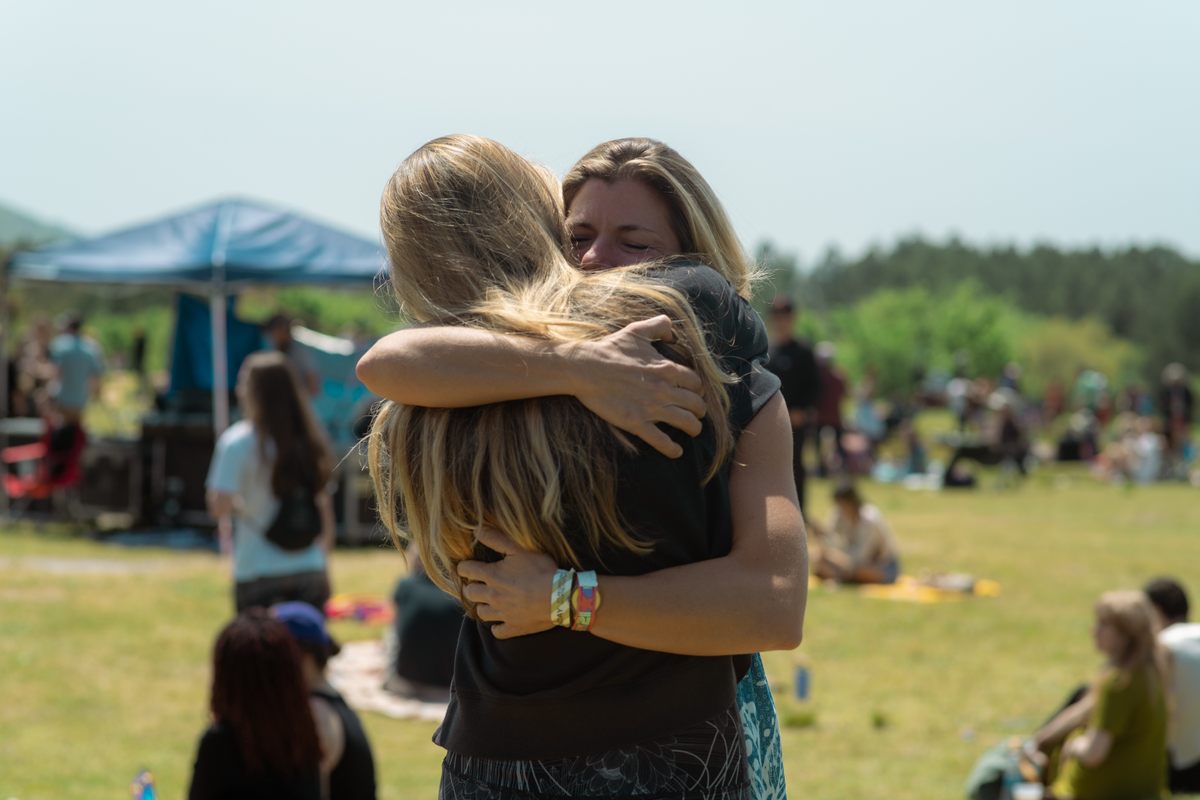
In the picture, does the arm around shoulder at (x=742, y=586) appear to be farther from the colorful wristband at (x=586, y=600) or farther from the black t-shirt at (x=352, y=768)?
the black t-shirt at (x=352, y=768)

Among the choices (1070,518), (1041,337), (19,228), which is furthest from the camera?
(19,228)

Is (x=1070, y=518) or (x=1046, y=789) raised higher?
(x=1046, y=789)

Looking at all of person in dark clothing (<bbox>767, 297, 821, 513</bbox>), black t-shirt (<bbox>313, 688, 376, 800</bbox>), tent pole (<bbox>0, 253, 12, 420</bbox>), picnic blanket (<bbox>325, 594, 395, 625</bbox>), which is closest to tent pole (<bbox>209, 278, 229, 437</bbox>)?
tent pole (<bbox>0, 253, 12, 420</bbox>)

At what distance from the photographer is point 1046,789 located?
5.48 meters

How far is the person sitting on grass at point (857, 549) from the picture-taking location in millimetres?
10820

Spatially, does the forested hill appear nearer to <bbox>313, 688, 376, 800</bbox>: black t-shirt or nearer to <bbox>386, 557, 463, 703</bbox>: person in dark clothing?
<bbox>386, 557, 463, 703</bbox>: person in dark clothing

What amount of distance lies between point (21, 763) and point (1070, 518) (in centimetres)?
1303

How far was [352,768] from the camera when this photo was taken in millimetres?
4094

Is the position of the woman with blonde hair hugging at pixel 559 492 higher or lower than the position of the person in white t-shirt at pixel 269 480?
higher

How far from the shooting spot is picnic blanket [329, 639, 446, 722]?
7.03 meters

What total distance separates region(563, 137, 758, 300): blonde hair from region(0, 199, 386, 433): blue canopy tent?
10327mm

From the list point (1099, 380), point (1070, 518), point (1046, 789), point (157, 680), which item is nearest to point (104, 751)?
point (157, 680)

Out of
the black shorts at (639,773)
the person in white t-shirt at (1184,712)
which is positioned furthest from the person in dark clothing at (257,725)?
the person in white t-shirt at (1184,712)

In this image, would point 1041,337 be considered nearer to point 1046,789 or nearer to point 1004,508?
point 1004,508
